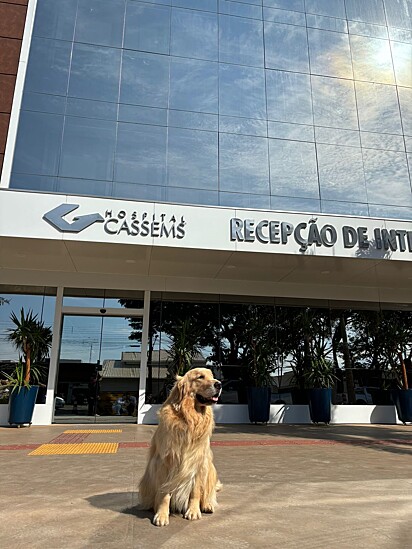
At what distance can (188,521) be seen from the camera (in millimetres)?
2840

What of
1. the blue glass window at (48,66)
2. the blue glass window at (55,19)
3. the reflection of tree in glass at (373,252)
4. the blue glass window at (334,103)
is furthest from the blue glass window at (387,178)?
the blue glass window at (55,19)

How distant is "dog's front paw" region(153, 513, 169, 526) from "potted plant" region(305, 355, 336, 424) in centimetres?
854

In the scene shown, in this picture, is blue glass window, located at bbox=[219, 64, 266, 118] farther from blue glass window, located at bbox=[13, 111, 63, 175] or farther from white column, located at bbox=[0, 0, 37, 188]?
white column, located at bbox=[0, 0, 37, 188]

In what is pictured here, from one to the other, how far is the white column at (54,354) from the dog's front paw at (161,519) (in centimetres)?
830

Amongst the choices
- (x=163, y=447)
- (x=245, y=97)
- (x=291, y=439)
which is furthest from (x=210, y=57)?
(x=163, y=447)

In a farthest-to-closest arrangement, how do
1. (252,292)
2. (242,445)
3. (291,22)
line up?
1. (291,22)
2. (252,292)
3. (242,445)

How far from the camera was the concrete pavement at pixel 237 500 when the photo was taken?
8.36 feet

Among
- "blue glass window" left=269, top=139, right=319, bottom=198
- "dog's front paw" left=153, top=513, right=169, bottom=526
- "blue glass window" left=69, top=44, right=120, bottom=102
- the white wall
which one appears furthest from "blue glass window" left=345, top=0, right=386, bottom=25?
"dog's front paw" left=153, top=513, right=169, bottom=526

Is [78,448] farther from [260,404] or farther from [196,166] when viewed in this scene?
[196,166]

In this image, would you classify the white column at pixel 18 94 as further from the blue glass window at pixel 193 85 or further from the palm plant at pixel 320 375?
the palm plant at pixel 320 375

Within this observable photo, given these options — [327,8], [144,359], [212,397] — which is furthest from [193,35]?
[212,397]

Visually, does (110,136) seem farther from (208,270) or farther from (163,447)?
(163,447)

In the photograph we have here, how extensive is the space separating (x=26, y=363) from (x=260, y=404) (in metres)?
6.12

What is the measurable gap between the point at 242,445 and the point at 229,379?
4094 millimetres
